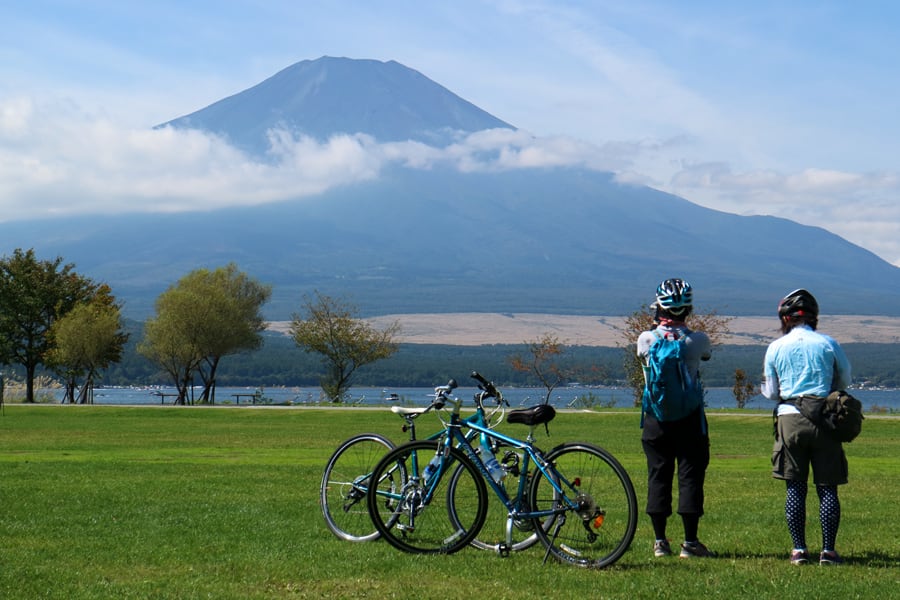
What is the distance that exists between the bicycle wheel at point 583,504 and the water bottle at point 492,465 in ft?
0.92

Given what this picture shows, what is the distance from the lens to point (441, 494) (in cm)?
1005

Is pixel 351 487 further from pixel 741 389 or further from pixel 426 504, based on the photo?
pixel 741 389

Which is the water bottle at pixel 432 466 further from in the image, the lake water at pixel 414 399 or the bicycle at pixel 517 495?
the lake water at pixel 414 399

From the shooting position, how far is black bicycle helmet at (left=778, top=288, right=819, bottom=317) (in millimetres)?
9797

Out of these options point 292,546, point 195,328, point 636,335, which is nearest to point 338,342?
point 195,328

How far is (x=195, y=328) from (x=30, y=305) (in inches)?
393

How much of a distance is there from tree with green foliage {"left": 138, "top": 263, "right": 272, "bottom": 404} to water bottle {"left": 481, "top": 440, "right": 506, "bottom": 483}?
6443 cm

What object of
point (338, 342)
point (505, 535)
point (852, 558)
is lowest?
point (852, 558)

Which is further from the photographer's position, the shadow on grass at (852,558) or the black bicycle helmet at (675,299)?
the black bicycle helmet at (675,299)

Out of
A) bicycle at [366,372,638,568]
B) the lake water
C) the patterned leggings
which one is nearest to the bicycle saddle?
bicycle at [366,372,638,568]

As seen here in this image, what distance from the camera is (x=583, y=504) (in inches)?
376

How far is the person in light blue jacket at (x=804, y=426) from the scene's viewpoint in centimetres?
947

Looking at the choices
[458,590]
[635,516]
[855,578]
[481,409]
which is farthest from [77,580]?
[855,578]

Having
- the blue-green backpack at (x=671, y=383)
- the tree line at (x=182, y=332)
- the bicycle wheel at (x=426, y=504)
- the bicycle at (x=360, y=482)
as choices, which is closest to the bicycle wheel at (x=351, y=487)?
the bicycle at (x=360, y=482)
